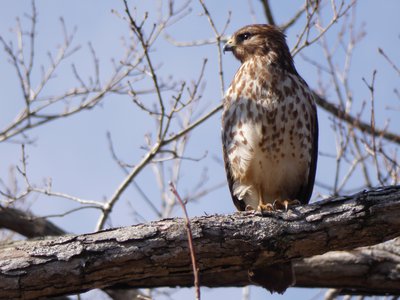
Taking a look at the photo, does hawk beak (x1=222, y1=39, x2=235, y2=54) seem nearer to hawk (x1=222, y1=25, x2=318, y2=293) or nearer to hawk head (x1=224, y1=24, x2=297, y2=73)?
hawk head (x1=224, y1=24, x2=297, y2=73)

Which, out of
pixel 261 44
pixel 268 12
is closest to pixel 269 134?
pixel 261 44

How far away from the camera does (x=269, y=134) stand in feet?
18.2

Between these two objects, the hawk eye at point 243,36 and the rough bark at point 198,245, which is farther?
the hawk eye at point 243,36

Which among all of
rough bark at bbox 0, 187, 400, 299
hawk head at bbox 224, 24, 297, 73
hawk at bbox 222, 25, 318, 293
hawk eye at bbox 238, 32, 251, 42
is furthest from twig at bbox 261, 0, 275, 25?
rough bark at bbox 0, 187, 400, 299

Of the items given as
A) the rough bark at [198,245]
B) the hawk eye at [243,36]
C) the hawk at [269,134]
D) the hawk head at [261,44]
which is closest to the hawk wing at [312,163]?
the hawk at [269,134]

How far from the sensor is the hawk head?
20.1 feet

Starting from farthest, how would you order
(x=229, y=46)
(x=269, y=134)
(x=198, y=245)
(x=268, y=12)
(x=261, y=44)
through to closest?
(x=268, y=12) < (x=229, y=46) < (x=261, y=44) < (x=269, y=134) < (x=198, y=245)

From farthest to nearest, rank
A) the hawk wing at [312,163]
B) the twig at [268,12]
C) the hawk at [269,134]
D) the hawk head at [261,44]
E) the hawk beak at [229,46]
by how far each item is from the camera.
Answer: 1. the twig at [268,12]
2. the hawk beak at [229,46]
3. the hawk head at [261,44]
4. the hawk wing at [312,163]
5. the hawk at [269,134]

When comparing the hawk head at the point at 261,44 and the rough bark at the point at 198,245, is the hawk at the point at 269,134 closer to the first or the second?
the hawk head at the point at 261,44

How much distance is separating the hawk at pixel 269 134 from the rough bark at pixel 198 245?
97cm

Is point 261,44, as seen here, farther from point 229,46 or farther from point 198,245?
point 198,245

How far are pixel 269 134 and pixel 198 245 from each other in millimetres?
1555

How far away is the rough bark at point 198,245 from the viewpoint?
4.11 meters

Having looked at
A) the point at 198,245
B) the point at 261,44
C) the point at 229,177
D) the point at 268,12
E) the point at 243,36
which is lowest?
the point at 198,245
